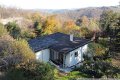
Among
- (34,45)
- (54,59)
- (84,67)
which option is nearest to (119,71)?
(84,67)

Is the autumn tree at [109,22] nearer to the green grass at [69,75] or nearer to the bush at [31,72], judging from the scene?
the green grass at [69,75]

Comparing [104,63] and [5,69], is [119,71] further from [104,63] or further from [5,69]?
[5,69]

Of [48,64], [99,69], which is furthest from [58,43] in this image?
[48,64]

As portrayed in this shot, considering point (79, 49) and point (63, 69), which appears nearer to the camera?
point (63, 69)

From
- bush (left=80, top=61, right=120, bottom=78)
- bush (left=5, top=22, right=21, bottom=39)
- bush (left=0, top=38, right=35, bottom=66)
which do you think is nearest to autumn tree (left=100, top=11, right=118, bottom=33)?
bush (left=5, top=22, right=21, bottom=39)

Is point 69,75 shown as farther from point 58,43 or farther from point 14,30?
point 14,30

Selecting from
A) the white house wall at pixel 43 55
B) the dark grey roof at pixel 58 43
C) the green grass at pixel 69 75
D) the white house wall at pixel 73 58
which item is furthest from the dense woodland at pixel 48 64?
the white house wall at pixel 43 55

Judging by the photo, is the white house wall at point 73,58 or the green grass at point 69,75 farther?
the white house wall at point 73,58

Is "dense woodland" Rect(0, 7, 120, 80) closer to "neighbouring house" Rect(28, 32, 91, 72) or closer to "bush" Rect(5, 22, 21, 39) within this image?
"bush" Rect(5, 22, 21, 39)
